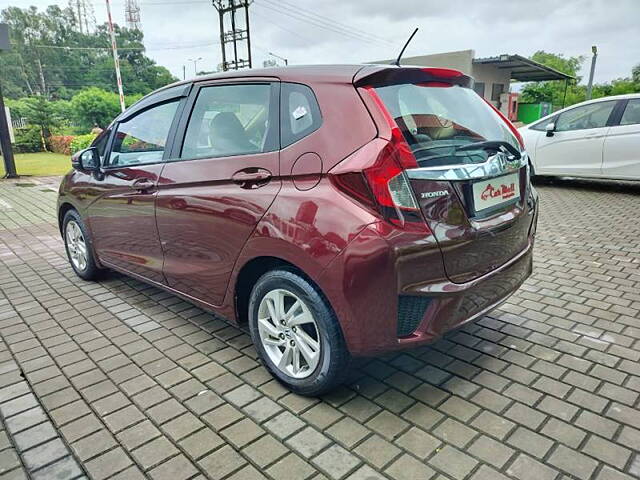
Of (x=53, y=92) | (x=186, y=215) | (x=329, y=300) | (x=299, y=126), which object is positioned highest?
(x=53, y=92)

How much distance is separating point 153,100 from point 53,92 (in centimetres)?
8154

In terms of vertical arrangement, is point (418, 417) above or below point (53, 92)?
below

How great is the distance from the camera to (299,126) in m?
2.29

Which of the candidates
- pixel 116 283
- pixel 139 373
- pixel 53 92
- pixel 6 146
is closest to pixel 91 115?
pixel 6 146

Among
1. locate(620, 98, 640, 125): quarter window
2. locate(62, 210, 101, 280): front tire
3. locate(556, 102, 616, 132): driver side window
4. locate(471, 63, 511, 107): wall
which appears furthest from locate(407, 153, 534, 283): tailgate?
locate(471, 63, 511, 107): wall

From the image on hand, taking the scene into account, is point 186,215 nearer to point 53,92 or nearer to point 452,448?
point 452,448

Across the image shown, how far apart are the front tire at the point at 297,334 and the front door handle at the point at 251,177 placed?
0.47 metres

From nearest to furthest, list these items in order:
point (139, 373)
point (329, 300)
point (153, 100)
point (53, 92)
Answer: point (329, 300)
point (139, 373)
point (153, 100)
point (53, 92)

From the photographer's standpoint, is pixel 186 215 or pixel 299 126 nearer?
pixel 299 126

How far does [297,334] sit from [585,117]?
7.90 m

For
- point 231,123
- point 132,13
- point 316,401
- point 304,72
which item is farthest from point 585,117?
point 132,13

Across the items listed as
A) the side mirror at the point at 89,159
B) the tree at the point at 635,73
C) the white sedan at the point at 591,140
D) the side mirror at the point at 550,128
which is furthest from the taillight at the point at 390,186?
the tree at the point at 635,73

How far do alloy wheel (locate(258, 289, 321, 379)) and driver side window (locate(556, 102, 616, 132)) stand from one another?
775 centimetres

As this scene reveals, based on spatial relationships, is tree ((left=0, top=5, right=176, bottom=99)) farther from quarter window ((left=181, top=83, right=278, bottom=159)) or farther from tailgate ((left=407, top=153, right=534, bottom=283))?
tailgate ((left=407, top=153, right=534, bottom=283))
